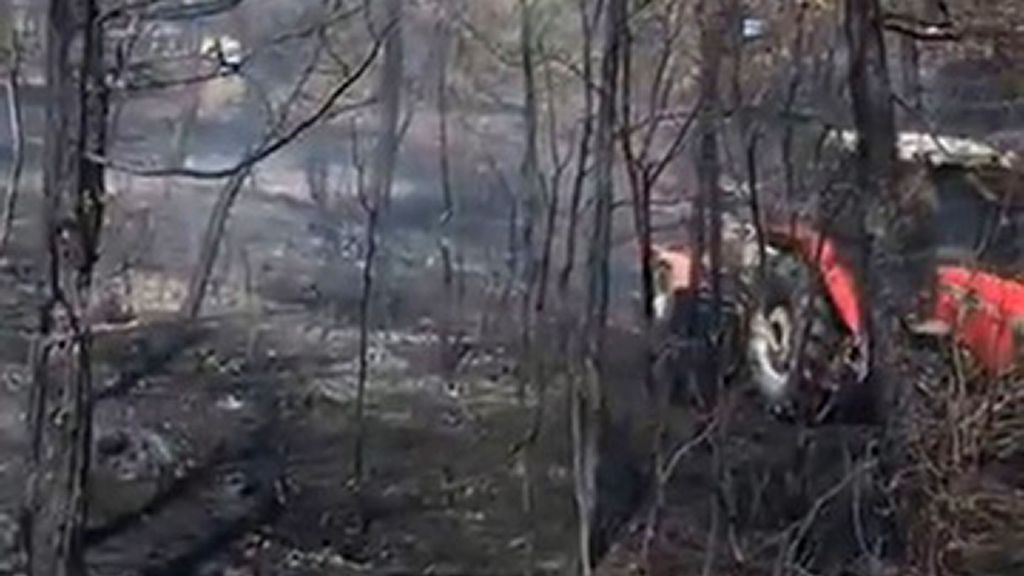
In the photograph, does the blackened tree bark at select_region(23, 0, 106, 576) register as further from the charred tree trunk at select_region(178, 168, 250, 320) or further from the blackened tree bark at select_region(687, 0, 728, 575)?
the charred tree trunk at select_region(178, 168, 250, 320)

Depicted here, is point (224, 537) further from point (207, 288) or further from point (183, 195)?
point (183, 195)

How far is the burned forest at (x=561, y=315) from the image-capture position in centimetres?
715

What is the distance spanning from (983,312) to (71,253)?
4.01 m

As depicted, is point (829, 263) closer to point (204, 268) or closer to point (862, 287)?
point (862, 287)

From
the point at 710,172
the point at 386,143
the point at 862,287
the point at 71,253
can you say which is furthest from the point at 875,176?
the point at 386,143

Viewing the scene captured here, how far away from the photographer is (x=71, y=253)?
6246 mm

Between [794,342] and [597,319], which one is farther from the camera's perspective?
[794,342]

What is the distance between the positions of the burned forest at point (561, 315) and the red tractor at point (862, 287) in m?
0.03

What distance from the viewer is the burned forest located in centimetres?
715

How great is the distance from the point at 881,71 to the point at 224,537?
3.87m

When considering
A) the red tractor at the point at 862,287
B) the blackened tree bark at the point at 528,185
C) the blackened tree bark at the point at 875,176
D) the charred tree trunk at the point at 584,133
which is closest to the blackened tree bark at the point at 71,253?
the blackened tree bark at the point at 875,176

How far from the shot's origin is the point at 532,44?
12.2 m

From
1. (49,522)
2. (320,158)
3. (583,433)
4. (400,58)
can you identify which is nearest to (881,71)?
(583,433)

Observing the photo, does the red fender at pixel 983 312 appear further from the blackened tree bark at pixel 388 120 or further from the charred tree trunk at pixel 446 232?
the blackened tree bark at pixel 388 120
